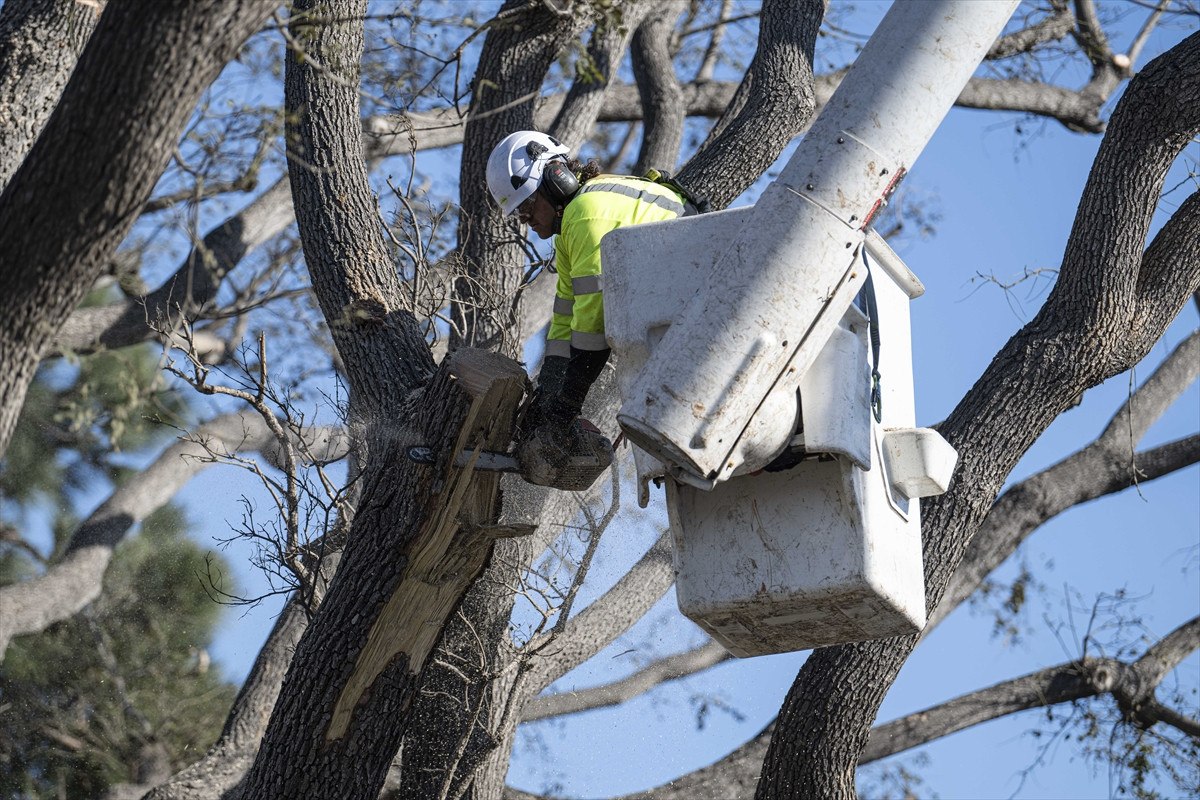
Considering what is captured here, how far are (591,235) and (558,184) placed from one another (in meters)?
0.36

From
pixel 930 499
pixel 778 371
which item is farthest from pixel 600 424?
pixel 778 371

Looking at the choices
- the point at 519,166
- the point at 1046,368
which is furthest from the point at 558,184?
the point at 1046,368

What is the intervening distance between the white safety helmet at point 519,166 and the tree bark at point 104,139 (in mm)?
1682

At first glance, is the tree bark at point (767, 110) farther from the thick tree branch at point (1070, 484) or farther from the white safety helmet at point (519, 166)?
the thick tree branch at point (1070, 484)

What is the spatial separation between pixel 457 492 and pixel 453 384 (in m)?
0.34

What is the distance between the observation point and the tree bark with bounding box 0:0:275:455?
311 cm

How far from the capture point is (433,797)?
5.96 metres

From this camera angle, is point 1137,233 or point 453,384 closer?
point 453,384

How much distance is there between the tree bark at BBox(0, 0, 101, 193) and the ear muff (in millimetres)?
1928

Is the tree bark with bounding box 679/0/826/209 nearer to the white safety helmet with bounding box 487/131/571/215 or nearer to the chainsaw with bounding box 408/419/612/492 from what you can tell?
the white safety helmet with bounding box 487/131/571/215

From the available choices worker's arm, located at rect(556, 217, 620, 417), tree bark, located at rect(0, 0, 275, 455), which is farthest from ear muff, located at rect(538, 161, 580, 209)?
Result: tree bark, located at rect(0, 0, 275, 455)

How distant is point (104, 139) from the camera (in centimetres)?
312

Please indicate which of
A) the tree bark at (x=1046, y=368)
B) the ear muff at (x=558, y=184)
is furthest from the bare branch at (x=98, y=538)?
the tree bark at (x=1046, y=368)

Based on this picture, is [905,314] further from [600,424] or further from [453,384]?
[600,424]
